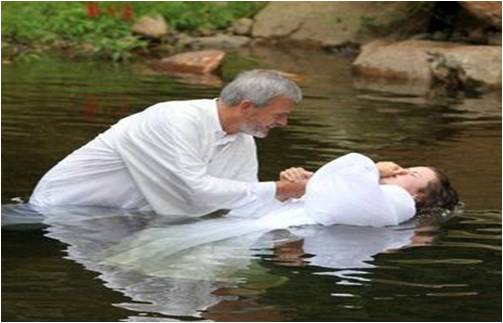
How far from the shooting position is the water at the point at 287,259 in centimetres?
604

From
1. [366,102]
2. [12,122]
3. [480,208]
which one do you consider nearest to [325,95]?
[366,102]

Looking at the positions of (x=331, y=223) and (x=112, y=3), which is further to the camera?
(x=112, y=3)

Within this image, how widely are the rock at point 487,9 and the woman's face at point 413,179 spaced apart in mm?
11554

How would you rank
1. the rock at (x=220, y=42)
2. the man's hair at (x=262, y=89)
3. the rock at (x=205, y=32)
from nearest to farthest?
1. the man's hair at (x=262, y=89)
2. the rock at (x=220, y=42)
3. the rock at (x=205, y=32)

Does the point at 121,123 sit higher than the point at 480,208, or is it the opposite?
the point at 121,123

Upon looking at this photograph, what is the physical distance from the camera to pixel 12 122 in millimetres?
11914

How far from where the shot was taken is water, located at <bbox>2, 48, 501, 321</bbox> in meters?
6.04

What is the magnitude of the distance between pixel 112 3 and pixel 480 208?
48.5ft

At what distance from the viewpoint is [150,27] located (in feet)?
70.9

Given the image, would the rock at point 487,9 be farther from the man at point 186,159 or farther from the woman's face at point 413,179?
the man at point 186,159

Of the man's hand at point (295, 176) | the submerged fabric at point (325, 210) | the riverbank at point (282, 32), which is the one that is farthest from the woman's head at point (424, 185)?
the riverbank at point (282, 32)

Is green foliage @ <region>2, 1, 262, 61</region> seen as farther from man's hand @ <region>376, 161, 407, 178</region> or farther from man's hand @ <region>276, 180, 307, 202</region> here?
man's hand @ <region>276, 180, 307, 202</region>

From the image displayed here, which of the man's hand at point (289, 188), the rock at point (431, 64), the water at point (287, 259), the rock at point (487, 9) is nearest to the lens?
the water at point (287, 259)

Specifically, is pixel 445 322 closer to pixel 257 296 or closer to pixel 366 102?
pixel 257 296
